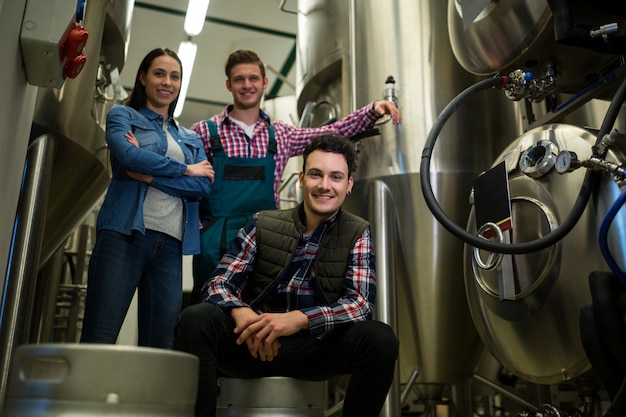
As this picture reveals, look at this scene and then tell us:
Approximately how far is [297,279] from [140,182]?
1.75 ft

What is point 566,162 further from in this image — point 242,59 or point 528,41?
point 242,59

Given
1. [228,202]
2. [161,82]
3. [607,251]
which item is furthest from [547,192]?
[161,82]

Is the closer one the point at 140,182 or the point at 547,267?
the point at 547,267

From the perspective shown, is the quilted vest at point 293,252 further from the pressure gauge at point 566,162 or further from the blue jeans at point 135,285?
the pressure gauge at point 566,162

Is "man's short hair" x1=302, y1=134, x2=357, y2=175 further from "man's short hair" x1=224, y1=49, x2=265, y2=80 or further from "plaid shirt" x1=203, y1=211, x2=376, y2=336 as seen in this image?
"man's short hair" x1=224, y1=49, x2=265, y2=80

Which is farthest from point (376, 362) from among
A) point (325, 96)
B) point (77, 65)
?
point (325, 96)

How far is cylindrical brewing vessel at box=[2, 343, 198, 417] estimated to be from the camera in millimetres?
631

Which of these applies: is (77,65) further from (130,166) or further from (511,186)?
(511,186)

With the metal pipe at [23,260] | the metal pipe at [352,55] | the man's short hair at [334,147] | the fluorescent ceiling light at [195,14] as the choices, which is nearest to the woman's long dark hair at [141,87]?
the metal pipe at [23,260]

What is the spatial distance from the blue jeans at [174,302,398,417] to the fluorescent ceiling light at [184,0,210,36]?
309 cm

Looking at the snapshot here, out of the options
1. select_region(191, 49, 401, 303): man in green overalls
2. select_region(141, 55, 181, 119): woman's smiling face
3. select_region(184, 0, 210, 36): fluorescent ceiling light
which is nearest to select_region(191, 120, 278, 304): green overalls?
select_region(191, 49, 401, 303): man in green overalls

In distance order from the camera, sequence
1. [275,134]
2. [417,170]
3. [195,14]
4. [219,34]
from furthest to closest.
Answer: [219,34] → [195,14] → [417,170] → [275,134]

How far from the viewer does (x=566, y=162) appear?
121cm

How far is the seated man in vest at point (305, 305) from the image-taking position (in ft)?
3.85
